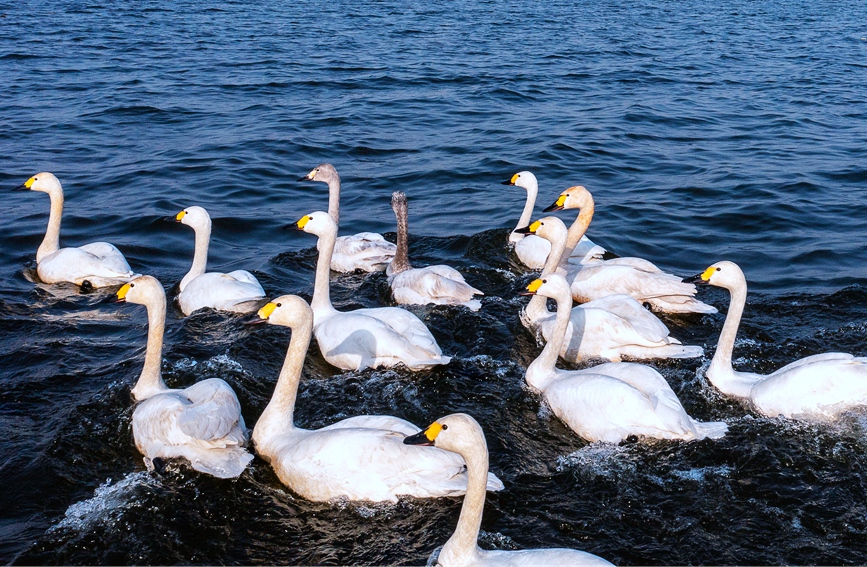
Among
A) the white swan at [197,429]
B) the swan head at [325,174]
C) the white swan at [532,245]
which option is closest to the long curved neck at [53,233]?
the swan head at [325,174]

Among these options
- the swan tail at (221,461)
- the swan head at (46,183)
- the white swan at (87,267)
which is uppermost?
the swan head at (46,183)

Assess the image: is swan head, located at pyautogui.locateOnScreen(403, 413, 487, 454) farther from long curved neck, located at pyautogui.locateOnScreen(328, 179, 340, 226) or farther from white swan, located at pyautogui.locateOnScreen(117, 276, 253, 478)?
long curved neck, located at pyautogui.locateOnScreen(328, 179, 340, 226)

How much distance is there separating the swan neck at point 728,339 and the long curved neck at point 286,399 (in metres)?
3.61

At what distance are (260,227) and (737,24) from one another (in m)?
21.0

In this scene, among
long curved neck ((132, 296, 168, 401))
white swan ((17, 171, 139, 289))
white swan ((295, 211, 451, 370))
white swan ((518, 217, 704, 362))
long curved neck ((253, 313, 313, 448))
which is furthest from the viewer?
white swan ((17, 171, 139, 289))

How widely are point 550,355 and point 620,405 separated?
1074mm

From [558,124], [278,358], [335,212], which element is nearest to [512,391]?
[278,358]

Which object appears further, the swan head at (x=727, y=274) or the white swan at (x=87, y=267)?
the white swan at (x=87, y=267)

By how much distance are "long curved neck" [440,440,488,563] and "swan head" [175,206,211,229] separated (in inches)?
242

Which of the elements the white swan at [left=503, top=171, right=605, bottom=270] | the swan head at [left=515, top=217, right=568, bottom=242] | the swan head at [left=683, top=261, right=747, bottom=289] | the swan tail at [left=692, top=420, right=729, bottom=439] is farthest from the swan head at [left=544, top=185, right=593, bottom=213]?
the swan tail at [left=692, top=420, right=729, bottom=439]

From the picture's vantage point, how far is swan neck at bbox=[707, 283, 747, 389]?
7887 mm

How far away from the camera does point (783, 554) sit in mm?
5598

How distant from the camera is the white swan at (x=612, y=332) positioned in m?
8.41

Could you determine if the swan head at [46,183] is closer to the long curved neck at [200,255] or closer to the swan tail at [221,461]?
the long curved neck at [200,255]
